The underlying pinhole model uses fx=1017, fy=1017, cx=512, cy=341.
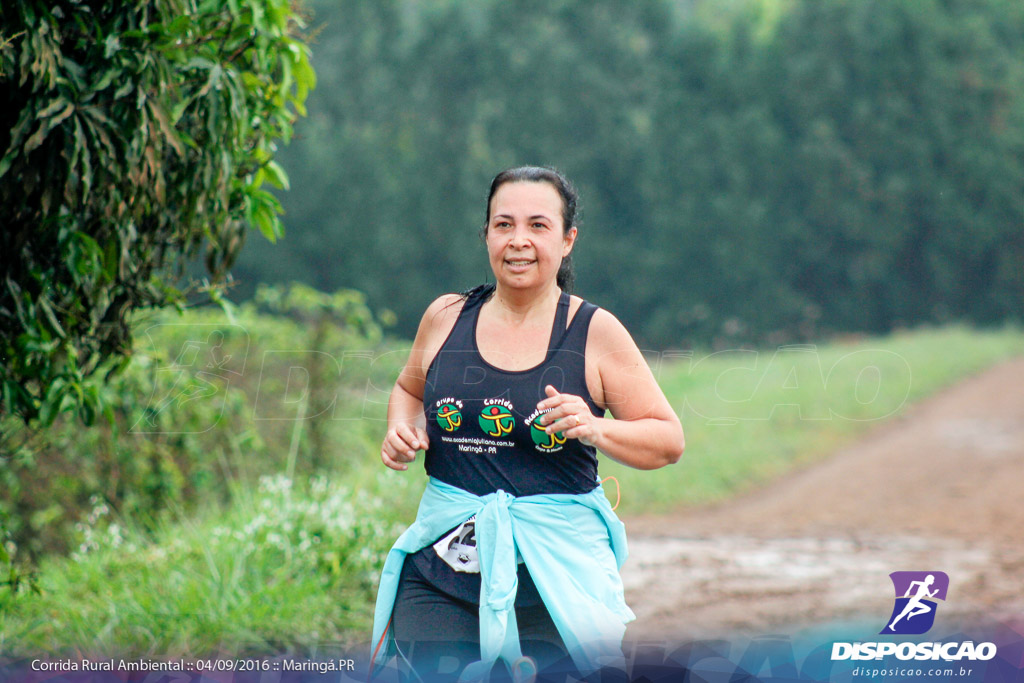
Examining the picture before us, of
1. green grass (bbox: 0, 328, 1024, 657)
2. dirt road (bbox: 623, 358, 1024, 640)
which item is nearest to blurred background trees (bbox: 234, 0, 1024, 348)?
dirt road (bbox: 623, 358, 1024, 640)

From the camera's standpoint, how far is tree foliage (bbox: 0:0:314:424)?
2.96 metres

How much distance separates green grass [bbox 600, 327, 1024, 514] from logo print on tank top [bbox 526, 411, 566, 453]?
7017 millimetres

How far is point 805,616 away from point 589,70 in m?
23.6

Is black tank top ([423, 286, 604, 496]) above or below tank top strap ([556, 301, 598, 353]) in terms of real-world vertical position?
below

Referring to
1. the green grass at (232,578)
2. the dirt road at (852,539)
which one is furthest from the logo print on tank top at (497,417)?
the dirt road at (852,539)

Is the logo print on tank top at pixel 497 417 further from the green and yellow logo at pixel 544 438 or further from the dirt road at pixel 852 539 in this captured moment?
the dirt road at pixel 852 539

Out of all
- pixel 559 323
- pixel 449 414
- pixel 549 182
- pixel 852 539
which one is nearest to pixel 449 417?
pixel 449 414

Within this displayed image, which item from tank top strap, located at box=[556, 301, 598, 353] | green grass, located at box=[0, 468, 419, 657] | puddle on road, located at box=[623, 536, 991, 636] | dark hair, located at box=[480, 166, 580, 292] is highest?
dark hair, located at box=[480, 166, 580, 292]

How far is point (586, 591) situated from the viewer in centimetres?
249

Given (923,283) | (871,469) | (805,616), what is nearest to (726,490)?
(871,469)

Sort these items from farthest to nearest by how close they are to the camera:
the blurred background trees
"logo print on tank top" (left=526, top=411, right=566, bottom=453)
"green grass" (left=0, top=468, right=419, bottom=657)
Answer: the blurred background trees, "green grass" (left=0, top=468, right=419, bottom=657), "logo print on tank top" (left=526, top=411, right=566, bottom=453)

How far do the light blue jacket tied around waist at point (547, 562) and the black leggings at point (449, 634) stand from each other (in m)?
0.06

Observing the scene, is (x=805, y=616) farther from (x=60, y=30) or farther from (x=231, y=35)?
(x=60, y=30)

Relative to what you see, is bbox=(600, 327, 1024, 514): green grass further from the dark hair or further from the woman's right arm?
the dark hair
